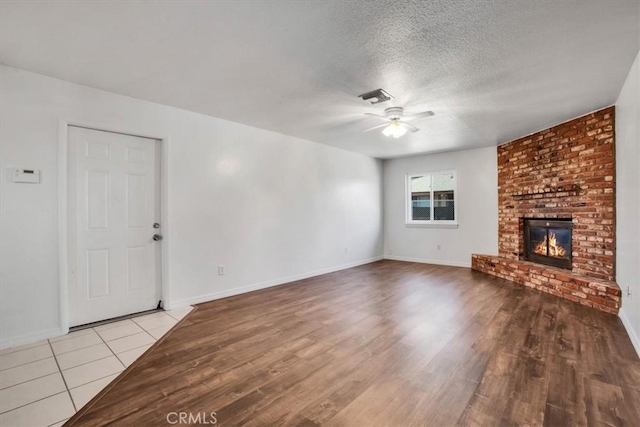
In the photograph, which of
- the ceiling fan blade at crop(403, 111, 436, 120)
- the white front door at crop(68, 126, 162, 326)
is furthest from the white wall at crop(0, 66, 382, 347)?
the ceiling fan blade at crop(403, 111, 436, 120)

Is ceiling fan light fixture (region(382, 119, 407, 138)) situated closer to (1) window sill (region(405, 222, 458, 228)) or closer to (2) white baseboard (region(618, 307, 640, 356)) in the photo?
(2) white baseboard (region(618, 307, 640, 356))

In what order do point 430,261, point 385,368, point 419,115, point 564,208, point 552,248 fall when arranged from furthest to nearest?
point 430,261
point 552,248
point 564,208
point 419,115
point 385,368

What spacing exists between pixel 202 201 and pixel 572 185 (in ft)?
16.8

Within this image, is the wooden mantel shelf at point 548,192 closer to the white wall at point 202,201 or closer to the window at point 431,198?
the window at point 431,198

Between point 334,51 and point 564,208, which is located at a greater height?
point 334,51

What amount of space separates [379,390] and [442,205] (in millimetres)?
5405

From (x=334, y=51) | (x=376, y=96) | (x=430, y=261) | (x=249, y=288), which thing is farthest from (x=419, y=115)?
(x=430, y=261)

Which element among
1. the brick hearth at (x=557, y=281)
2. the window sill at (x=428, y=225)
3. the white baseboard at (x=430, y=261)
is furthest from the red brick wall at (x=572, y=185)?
the window sill at (x=428, y=225)

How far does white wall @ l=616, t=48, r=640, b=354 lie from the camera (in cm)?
253

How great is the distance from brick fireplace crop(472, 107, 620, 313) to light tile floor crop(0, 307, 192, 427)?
16.5 ft

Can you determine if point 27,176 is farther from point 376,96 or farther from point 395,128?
point 395,128

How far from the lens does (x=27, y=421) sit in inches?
66.1

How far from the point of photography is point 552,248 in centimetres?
469

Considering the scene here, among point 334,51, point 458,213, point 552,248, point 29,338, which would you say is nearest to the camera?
point 334,51
